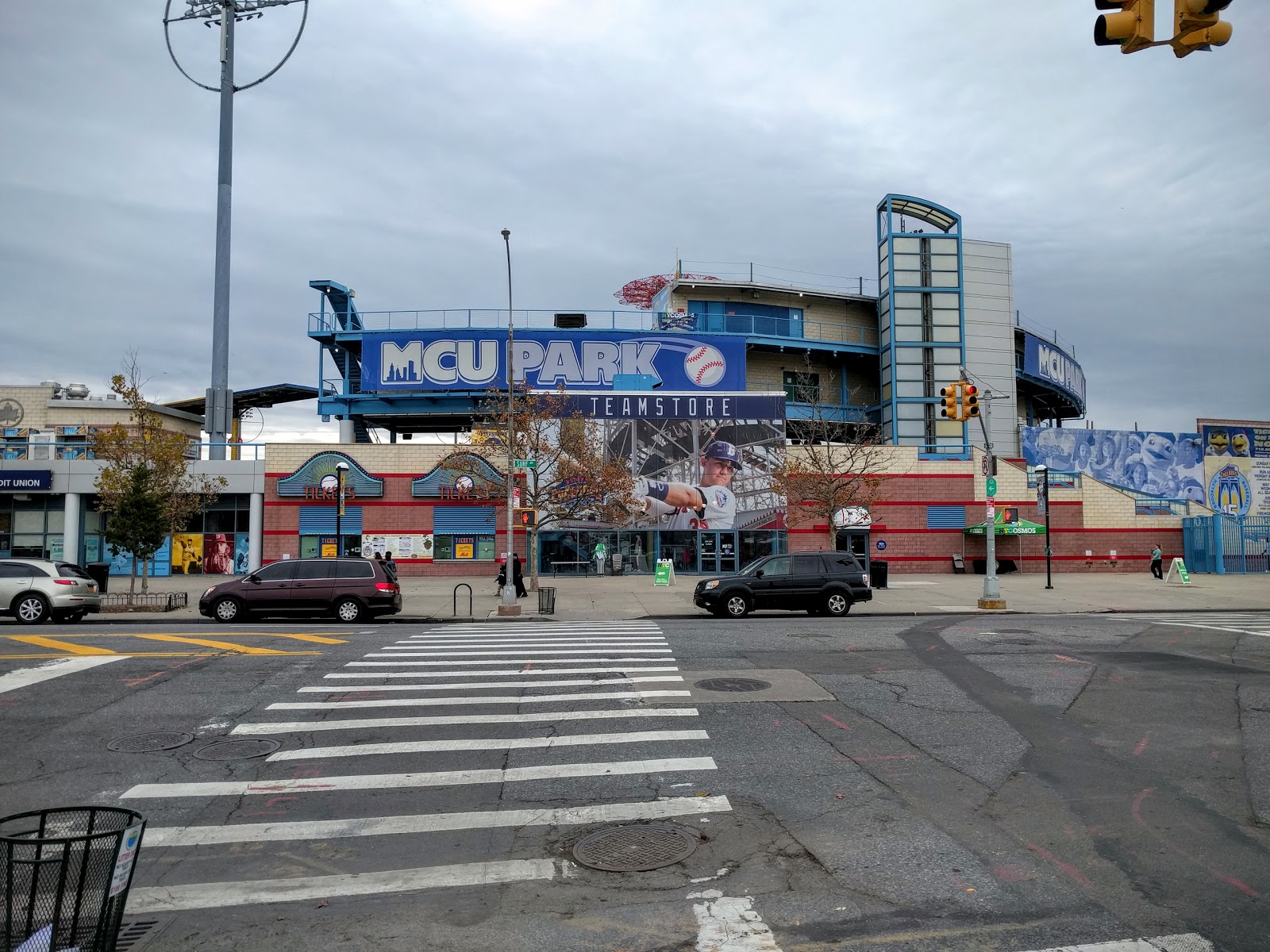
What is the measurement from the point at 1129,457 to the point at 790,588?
140ft

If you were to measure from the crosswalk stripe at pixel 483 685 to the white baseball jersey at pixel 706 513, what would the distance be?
27376 mm

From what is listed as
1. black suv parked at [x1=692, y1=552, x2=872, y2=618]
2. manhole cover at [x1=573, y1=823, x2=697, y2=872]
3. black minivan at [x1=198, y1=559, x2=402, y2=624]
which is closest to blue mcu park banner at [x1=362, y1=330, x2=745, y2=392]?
black suv parked at [x1=692, y1=552, x2=872, y2=618]

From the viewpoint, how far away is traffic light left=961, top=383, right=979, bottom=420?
72.3ft

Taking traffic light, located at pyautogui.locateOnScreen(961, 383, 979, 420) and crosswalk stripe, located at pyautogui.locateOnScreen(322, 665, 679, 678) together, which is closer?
crosswalk stripe, located at pyautogui.locateOnScreen(322, 665, 679, 678)

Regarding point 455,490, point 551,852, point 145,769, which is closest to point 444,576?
point 455,490

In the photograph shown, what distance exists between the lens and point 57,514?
127ft

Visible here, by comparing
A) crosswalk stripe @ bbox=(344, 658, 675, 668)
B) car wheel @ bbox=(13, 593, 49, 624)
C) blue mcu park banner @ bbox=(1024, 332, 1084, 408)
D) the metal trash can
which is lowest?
crosswalk stripe @ bbox=(344, 658, 675, 668)

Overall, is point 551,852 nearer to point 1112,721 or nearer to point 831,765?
point 831,765

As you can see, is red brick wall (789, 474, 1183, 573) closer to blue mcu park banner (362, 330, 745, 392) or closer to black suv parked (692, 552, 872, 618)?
blue mcu park banner (362, 330, 745, 392)

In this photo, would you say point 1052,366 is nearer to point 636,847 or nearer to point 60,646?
point 60,646

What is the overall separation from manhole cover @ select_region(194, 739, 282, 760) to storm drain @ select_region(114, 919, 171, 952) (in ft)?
12.0

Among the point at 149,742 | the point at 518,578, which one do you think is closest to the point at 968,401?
the point at 518,578

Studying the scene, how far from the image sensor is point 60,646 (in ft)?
50.8

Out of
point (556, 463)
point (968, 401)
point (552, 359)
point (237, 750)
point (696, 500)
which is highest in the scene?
point (552, 359)
